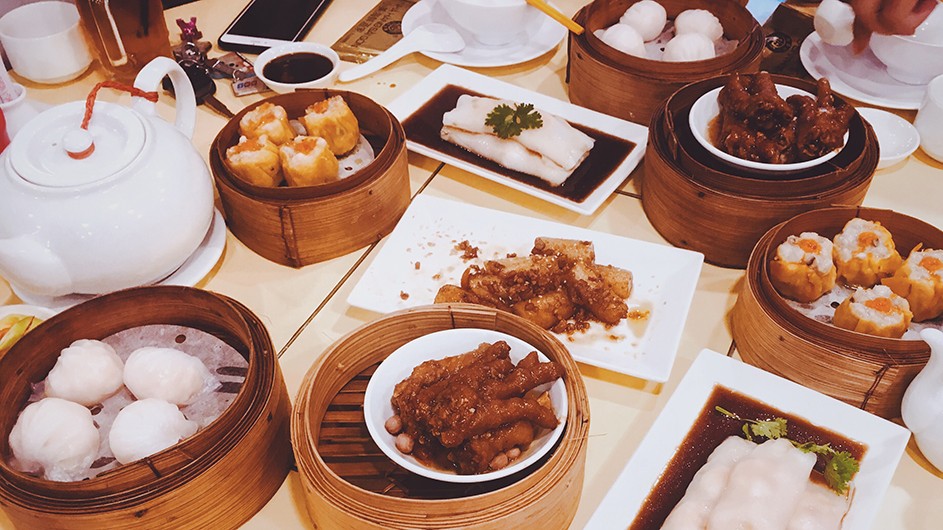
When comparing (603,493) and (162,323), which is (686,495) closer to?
(603,493)

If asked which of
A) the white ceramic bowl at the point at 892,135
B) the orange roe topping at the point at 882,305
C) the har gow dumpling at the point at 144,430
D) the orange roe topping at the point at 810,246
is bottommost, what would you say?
the har gow dumpling at the point at 144,430

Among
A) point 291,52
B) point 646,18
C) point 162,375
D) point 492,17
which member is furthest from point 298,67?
point 162,375

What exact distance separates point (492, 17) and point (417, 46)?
0.32 metres

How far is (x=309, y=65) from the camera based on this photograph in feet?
9.43

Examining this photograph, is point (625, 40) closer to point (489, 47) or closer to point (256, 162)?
point (489, 47)

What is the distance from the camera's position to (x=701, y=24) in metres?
2.78

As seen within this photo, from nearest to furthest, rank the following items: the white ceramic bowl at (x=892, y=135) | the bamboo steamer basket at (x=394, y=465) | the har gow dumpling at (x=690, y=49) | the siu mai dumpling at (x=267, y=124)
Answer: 1. the bamboo steamer basket at (x=394, y=465)
2. the siu mai dumpling at (x=267, y=124)
3. the white ceramic bowl at (x=892, y=135)
4. the har gow dumpling at (x=690, y=49)

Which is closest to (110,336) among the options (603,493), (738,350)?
(603,493)

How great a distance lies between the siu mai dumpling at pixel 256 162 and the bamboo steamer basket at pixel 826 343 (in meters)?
1.35

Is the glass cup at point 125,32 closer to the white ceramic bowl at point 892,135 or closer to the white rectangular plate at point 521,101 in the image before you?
the white rectangular plate at point 521,101

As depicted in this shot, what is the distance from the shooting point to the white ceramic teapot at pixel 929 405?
5.27 ft

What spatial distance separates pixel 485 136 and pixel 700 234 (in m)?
0.77

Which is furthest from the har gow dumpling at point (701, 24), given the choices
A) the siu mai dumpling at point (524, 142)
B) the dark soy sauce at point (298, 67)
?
the dark soy sauce at point (298, 67)

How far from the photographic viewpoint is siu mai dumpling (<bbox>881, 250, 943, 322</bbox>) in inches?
72.2
